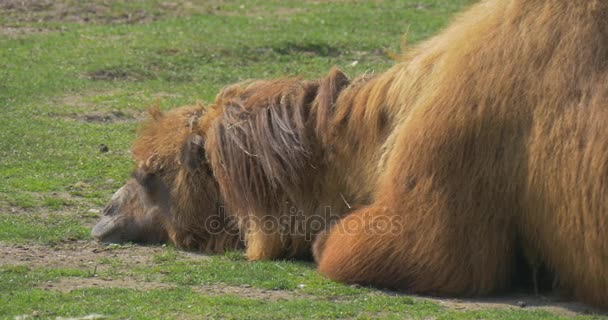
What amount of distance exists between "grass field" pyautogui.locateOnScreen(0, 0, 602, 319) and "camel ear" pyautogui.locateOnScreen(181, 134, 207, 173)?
0.52 m

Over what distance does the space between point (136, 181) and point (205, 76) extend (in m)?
5.43

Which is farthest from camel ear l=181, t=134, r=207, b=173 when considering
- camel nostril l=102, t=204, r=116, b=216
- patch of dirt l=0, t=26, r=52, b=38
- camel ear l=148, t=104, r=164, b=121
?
patch of dirt l=0, t=26, r=52, b=38

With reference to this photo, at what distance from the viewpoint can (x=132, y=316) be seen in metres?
5.63

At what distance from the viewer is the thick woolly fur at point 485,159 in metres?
5.78

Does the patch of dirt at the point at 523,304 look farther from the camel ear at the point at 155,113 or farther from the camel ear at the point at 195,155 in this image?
the camel ear at the point at 155,113

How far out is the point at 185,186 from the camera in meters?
7.19

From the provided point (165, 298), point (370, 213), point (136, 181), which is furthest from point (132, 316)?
point (136, 181)

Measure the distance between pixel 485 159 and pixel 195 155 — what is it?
1915mm

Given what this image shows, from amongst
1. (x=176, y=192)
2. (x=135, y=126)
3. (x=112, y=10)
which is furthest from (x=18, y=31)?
(x=176, y=192)

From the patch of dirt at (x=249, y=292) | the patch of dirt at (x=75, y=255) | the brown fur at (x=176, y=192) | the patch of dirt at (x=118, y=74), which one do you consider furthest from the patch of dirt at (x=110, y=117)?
the patch of dirt at (x=249, y=292)

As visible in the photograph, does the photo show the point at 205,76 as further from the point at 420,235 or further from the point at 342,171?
the point at 420,235

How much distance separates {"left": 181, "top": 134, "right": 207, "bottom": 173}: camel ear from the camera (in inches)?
281

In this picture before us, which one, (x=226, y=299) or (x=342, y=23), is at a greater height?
(x=342, y=23)

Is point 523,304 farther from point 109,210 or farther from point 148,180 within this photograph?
point 109,210
